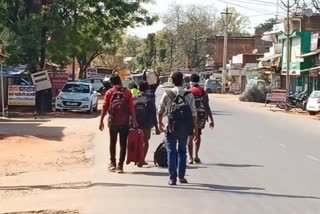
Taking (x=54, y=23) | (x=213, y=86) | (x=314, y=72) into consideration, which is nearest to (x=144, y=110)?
(x=54, y=23)

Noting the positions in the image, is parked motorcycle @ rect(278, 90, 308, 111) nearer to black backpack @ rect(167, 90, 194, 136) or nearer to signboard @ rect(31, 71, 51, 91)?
signboard @ rect(31, 71, 51, 91)

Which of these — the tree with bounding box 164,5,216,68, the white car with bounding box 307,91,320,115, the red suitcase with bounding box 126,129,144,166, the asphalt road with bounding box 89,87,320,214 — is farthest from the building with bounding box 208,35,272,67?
the red suitcase with bounding box 126,129,144,166

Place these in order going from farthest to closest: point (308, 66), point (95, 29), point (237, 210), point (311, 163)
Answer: point (308, 66) → point (95, 29) → point (311, 163) → point (237, 210)

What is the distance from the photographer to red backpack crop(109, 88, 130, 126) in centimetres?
1196

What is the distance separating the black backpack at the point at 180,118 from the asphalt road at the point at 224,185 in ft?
2.92

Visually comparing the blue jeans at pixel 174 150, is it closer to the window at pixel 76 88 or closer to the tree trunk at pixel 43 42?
the tree trunk at pixel 43 42

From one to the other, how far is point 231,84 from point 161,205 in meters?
79.5

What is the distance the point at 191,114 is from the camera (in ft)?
34.8

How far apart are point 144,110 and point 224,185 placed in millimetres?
2708

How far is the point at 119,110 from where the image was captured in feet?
39.2

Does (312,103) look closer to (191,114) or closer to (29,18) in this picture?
(29,18)

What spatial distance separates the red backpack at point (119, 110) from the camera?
12.0 m

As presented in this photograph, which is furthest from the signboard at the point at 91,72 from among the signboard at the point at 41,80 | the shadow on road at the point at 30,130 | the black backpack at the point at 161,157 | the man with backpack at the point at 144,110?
the black backpack at the point at 161,157

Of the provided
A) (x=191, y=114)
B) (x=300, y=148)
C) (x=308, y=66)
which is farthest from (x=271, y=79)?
(x=191, y=114)
